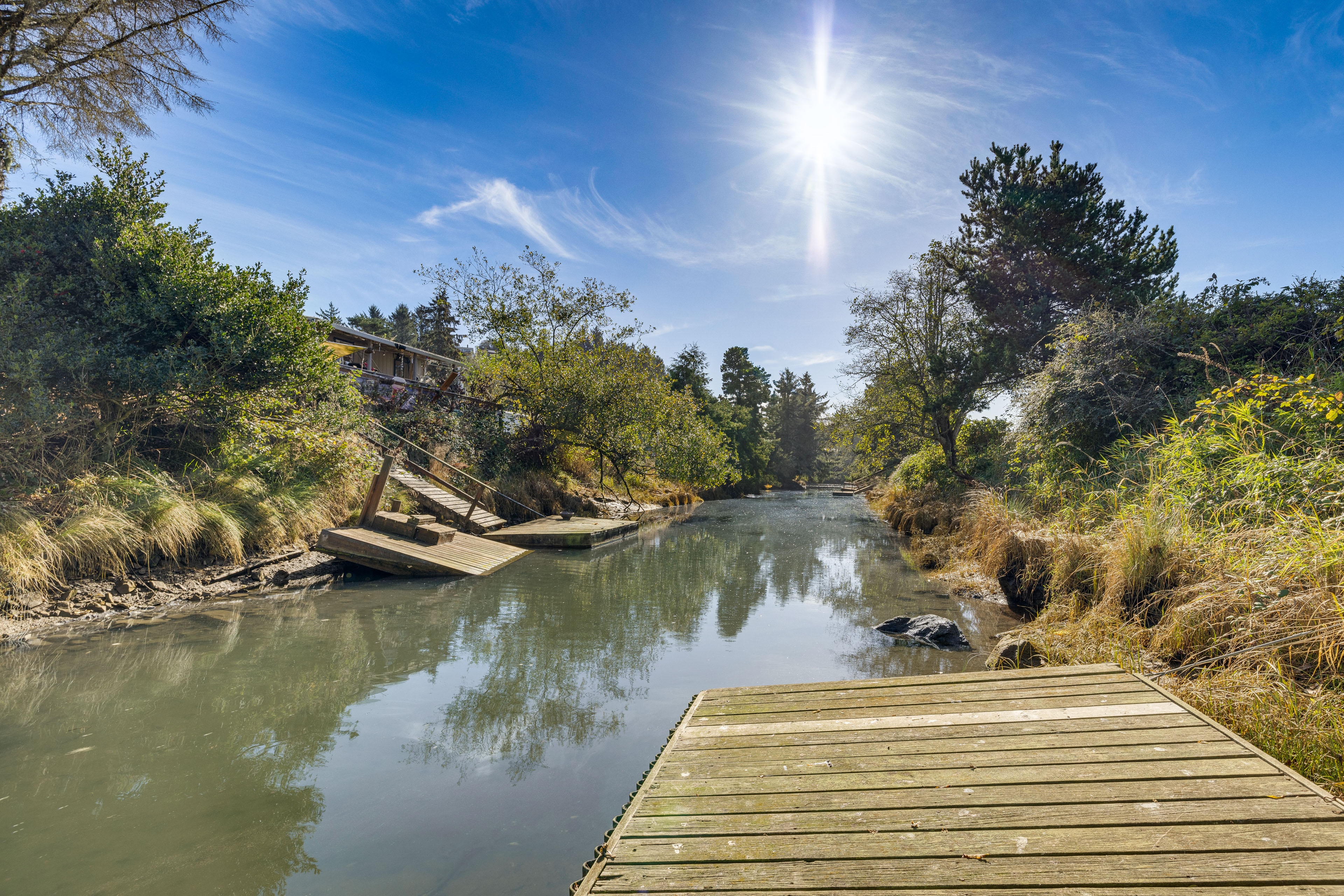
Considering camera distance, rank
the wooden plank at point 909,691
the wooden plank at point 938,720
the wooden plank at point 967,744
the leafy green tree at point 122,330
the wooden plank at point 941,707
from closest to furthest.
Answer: the wooden plank at point 967,744, the wooden plank at point 938,720, the wooden plank at point 941,707, the wooden plank at point 909,691, the leafy green tree at point 122,330

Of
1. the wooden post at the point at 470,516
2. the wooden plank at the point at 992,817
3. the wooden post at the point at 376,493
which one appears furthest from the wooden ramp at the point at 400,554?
the wooden plank at the point at 992,817

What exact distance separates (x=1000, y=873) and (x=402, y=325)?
7554 centimetres

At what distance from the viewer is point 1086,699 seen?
3.55 m

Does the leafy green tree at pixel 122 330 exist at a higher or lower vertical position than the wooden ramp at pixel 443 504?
higher

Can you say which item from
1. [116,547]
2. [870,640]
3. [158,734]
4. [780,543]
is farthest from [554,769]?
[780,543]

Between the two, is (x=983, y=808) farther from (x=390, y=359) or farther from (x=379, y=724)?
(x=390, y=359)

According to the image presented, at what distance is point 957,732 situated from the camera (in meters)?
3.32

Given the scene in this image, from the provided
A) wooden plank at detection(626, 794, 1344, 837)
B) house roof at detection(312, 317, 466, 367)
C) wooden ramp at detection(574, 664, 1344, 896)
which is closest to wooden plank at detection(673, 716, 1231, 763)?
wooden ramp at detection(574, 664, 1344, 896)

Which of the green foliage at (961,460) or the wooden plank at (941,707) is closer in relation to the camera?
the wooden plank at (941,707)

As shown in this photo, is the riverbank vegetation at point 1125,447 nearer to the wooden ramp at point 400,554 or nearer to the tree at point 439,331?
the wooden ramp at point 400,554

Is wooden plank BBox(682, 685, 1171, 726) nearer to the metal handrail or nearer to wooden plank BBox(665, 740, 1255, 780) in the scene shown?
wooden plank BBox(665, 740, 1255, 780)

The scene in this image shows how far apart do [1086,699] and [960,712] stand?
75 cm

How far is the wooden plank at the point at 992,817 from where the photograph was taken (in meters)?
2.30

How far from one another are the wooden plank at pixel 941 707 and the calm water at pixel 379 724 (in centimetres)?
99
